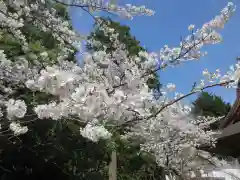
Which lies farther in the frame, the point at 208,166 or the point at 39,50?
the point at 39,50

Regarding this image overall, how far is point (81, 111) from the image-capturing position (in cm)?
241

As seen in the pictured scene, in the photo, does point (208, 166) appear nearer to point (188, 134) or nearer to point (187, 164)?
point (187, 164)

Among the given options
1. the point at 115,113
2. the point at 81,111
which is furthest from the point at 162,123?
the point at 81,111

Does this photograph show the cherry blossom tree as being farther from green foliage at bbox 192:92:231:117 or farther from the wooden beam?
green foliage at bbox 192:92:231:117

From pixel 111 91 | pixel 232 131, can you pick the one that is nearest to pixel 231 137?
pixel 232 131

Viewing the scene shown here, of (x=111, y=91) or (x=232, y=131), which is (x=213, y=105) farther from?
(x=111, y=91)

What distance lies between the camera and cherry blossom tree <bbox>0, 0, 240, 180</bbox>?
238cm

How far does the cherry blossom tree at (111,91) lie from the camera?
2383 mm

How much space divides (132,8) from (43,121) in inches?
90.5

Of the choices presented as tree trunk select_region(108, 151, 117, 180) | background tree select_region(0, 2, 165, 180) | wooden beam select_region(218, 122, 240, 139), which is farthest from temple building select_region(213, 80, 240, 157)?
background tree select_region(0, 2, 165, 180)

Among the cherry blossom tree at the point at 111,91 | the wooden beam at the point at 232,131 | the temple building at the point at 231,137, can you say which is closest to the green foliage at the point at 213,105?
the cherry blossom tree at the point at 111,91

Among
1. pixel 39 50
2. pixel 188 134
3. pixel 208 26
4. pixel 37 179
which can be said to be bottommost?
pixel 37 179

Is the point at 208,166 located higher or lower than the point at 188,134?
lower

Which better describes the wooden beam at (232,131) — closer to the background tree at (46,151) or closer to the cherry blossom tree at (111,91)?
the cherry blossom tree at (111,91)
